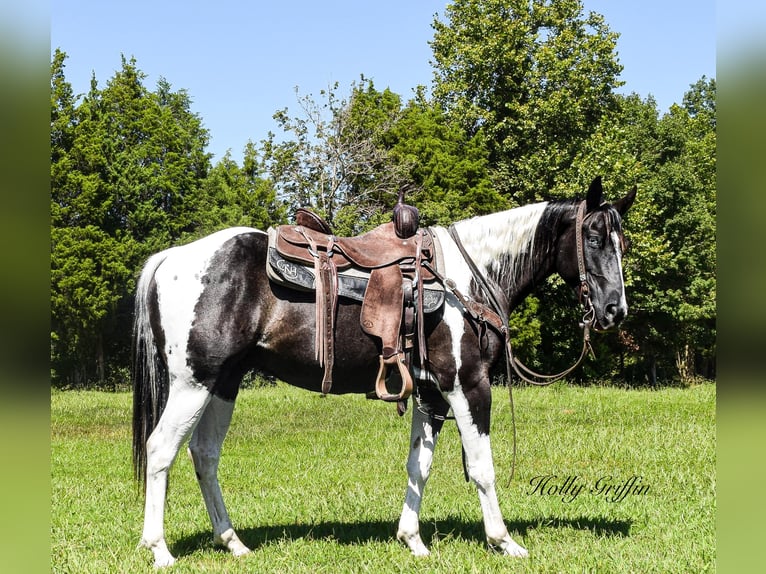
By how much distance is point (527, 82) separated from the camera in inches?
1109

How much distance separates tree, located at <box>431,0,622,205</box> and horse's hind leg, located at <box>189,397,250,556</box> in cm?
2276

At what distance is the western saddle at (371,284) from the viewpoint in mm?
5043

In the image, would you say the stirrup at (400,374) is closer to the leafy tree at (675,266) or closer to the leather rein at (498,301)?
the leather rein at (498,301)

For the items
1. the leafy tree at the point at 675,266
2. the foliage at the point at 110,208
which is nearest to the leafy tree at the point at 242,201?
the foliage at the point at 110,208

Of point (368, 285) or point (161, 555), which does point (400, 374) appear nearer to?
point (368, 285)

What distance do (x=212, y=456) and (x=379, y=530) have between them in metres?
1.52

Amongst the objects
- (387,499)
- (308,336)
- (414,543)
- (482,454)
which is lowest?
(387,499)

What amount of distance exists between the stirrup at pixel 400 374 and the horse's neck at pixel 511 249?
100 cm

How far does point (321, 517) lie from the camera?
646 centimetres

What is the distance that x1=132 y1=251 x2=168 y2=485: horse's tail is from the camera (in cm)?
521

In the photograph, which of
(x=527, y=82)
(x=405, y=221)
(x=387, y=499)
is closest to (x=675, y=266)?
(x=527, y=82)

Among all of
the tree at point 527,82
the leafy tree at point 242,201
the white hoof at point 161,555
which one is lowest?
the white hoof at point 161,555

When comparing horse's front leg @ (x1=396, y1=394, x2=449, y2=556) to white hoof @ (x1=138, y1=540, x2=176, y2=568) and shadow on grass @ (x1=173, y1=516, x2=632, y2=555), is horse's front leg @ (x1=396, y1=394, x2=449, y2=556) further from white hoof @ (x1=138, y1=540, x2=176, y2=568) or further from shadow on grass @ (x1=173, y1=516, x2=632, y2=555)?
white hoof @ (x1=138, y1=540, x2=176, y2=568)

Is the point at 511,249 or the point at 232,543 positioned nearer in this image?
the point at 232,543
